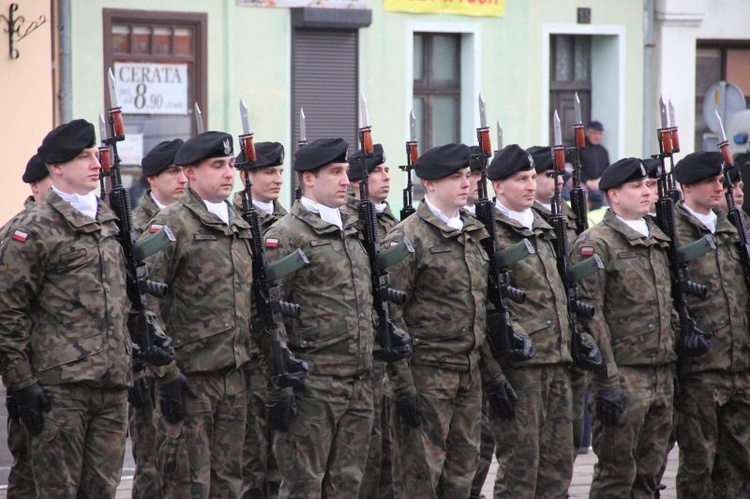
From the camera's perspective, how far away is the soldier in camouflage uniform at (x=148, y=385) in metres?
9.25

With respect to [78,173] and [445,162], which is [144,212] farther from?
[78,173]

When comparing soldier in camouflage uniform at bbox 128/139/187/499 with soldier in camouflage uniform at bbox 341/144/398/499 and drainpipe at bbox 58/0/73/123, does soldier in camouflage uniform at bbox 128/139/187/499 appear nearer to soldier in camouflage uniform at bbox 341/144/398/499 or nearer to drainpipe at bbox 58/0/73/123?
soldier in camouflage uniform at bbox 341/144/398/499

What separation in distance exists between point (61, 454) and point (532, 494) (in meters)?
2.65

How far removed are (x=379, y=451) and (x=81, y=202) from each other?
8.72ft

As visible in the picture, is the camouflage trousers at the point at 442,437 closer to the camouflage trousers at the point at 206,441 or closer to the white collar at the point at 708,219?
the camouflage trousers at the point at 206,441

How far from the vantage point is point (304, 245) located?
8906 millimetres

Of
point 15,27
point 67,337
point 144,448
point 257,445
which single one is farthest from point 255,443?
point 15,27

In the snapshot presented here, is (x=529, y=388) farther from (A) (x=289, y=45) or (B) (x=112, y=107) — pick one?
(A) (x=289, y=45)

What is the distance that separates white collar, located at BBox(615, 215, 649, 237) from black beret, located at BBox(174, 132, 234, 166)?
233cm

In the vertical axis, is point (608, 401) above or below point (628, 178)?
below

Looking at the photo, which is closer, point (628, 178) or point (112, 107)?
point (112, 107)

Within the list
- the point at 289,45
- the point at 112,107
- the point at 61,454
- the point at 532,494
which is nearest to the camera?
the point at 61,454

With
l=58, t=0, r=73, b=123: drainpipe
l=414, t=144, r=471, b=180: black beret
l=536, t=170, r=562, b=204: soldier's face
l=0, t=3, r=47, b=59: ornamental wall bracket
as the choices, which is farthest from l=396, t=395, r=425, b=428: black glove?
l=58, t=0, r=73, b=123: drainpipe

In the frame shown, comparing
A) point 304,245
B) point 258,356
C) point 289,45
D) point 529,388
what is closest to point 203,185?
point 304,245
